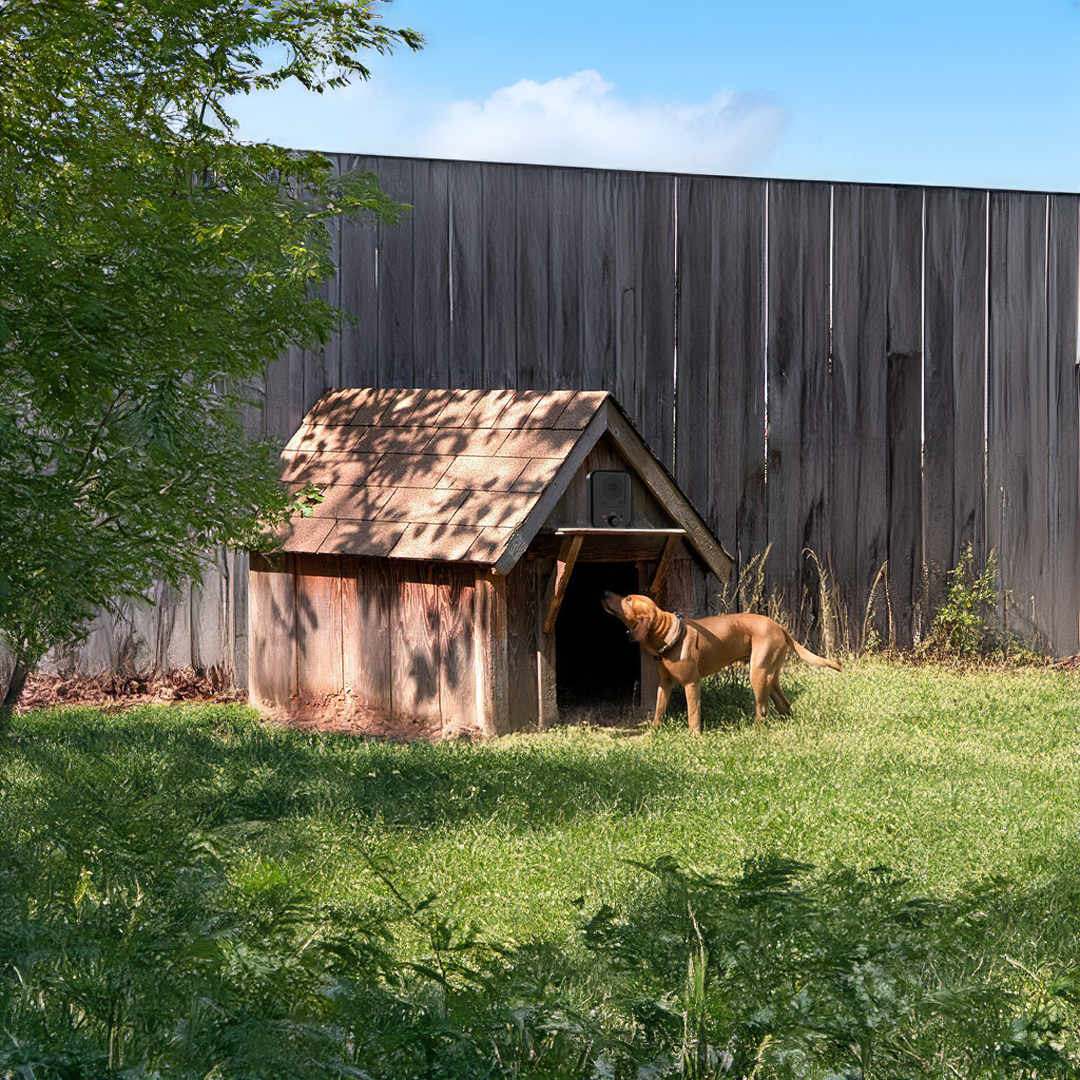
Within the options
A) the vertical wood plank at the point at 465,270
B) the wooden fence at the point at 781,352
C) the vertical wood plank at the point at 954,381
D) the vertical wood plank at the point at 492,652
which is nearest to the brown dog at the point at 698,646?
the vertical wood plank at the point at 492,652

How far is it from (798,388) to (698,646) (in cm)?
334

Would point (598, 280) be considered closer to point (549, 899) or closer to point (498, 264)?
point (498, 264)

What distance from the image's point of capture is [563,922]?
13.9ft

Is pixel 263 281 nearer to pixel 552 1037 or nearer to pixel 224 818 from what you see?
pixel 224 818

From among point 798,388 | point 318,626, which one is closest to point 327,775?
point 318,626

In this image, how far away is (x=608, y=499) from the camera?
26.0 ft

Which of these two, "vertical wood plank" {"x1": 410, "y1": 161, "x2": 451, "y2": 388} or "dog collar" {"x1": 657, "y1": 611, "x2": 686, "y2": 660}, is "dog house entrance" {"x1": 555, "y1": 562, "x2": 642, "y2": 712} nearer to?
"dog collar" {"x1": 657, "y1": 611, "x2": 686, "y2": 660}

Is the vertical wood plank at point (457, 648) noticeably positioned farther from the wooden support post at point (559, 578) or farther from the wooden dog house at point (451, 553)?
the wooden support post at point (559, 578)

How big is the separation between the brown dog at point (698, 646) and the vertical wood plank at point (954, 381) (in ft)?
10.3

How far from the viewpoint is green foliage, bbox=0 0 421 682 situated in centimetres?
427

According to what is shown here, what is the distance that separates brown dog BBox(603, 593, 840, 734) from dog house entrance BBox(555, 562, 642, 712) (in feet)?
4.67

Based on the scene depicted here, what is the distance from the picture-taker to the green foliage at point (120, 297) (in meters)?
4.27

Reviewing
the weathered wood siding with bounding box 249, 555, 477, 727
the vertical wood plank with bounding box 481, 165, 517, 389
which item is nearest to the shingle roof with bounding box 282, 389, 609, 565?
the weathered wood siding with bounding box 249, 555, 477, 727

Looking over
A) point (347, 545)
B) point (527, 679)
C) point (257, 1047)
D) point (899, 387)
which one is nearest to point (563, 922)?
point (257, 1047)
